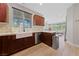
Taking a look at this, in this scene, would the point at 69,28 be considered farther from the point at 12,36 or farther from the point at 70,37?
the point at 12,36

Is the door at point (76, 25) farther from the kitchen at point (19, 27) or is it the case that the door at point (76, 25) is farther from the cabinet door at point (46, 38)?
the cabinet door at point (46, 38)

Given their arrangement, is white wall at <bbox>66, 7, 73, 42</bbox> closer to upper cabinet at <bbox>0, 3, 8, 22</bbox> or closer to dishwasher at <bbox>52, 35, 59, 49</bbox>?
Answer: dishwasher at <bbox>52, 35, 59, 49</bbox>

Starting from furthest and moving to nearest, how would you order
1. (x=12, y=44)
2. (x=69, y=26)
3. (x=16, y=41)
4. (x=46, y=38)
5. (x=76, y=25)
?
(x=16, y=41), (x=12, y=44), (x=46, y=38), (x=69, y=26), (x=76, y=25)

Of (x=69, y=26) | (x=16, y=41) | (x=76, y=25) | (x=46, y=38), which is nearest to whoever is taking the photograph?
(x=76, y=25)

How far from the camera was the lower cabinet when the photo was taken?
3.38m

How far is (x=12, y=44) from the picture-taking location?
150 inches

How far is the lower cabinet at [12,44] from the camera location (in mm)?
3384

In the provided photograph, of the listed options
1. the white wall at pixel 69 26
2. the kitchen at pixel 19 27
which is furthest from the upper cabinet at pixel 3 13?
the white wall at pixel 69 26

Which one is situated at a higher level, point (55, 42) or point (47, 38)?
point (47, 38)

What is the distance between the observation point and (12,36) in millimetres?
3709

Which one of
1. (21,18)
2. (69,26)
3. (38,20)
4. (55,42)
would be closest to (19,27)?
(21,18)

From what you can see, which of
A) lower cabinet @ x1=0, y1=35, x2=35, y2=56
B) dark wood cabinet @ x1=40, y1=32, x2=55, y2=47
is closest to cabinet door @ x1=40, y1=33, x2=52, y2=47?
dark wood cabinet @ x1=40, y1=32, x2=55, y2=47

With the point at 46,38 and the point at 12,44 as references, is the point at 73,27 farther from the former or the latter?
the point at 12,44

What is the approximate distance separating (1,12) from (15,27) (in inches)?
21.1
